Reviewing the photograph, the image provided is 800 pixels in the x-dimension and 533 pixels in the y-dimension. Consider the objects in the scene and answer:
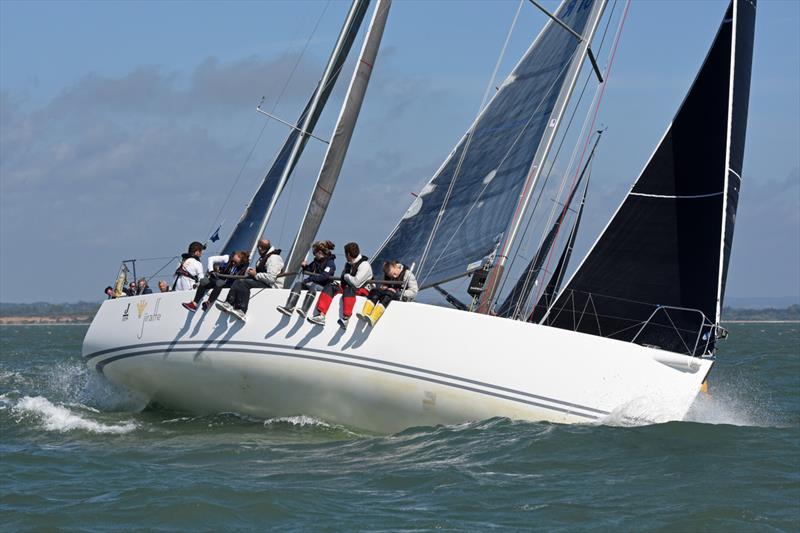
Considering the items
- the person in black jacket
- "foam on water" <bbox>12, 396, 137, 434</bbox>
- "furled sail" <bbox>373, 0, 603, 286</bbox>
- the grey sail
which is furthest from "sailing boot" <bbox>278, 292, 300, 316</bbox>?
the grey sail

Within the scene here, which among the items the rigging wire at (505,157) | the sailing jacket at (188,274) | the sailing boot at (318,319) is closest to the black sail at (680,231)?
the rigging wire at (505,157)

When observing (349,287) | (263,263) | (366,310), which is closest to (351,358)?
(366,310)

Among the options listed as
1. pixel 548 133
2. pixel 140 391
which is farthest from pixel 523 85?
pixel 140 391

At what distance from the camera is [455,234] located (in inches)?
502

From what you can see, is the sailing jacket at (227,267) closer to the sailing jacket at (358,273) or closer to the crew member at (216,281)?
the crew member at (216,281)

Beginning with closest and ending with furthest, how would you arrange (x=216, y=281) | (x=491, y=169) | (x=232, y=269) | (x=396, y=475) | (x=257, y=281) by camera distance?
(x=396, y=475) < (x=257, y=281) < (x=216, y=281) < (x=232, y=269) < (x=491, y=169)

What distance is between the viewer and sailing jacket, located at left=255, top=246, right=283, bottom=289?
12.0 m

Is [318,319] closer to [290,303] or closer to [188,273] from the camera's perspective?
[290,303]

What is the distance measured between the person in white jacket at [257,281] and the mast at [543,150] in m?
2.30

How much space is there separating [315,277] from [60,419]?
3.74m

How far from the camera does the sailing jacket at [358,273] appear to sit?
11250 millimetres

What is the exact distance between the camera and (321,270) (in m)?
11.7

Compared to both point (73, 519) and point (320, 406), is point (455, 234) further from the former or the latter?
point (73, 519)

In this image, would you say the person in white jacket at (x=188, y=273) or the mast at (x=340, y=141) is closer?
the mast at (x=340, y=141)
